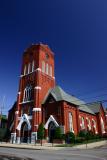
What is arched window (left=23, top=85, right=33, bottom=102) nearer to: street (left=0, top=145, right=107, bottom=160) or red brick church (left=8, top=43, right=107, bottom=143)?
red brick church (left=8, top=43, right=107, bottom=143)

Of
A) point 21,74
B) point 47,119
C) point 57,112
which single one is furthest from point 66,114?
point 21,74

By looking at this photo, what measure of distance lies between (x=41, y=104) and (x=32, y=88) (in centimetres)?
524

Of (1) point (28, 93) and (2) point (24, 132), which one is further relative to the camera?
(1) point (28, 93)

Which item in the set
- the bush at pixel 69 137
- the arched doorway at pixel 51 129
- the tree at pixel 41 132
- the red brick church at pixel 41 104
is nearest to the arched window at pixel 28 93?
the red brick church at pixel 41 104

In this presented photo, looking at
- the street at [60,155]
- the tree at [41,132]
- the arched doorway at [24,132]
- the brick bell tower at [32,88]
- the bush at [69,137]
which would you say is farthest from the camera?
the arched doorway at [24,132]

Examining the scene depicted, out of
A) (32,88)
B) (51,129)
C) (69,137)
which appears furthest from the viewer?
(32,88)

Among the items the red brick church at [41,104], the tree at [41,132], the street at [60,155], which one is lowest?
the street at [60,155]

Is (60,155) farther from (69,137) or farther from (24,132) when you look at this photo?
(24,132)

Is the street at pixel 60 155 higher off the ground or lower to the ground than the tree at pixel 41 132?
lower

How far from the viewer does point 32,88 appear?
4338 cm

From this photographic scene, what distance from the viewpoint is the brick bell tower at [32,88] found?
39.2 meters

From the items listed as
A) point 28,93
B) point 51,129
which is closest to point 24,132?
point 51,129

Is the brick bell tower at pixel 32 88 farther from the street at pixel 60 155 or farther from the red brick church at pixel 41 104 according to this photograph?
the street at pixel 60 155

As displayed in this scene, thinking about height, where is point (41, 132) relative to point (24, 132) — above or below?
above
